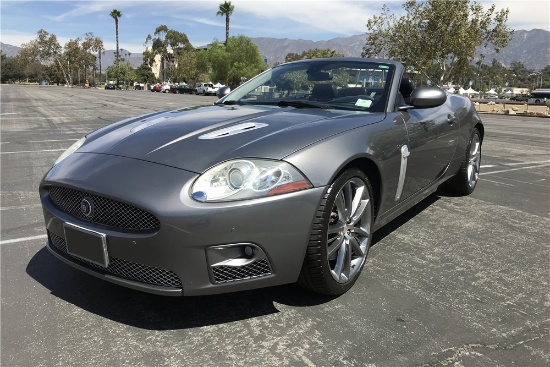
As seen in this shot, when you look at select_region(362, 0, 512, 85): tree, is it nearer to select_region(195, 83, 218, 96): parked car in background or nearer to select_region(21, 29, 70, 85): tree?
select_region(195, 83, 218, 96): parked car in background

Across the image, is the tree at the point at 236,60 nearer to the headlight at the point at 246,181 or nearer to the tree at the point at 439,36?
the tree at the point at 439,36

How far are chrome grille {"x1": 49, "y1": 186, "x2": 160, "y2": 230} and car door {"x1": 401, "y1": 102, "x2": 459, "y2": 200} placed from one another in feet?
6.51

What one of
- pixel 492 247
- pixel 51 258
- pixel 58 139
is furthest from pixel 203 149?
pixel 58 139

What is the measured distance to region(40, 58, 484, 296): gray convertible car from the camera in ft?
6.98

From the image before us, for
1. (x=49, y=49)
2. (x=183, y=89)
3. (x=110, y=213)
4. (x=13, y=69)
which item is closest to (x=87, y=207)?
(x=110, y=213)

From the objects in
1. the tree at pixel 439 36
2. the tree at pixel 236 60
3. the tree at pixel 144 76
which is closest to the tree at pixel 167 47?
the tree at pixel 144 76

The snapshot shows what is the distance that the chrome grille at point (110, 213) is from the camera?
2.15 metres

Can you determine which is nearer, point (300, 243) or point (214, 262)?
point (214, 262)

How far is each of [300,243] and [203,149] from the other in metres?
0.72

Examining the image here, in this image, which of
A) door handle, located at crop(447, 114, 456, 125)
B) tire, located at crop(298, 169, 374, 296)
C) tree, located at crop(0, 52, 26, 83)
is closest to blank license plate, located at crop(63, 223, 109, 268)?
tire, located at crop(298, 169, 374, 296)

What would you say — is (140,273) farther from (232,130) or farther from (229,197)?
(232,130)

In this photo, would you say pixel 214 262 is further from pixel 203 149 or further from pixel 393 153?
pixel 393 153

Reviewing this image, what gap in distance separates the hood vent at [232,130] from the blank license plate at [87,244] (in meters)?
A: 0.79

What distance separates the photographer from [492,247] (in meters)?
3.63
